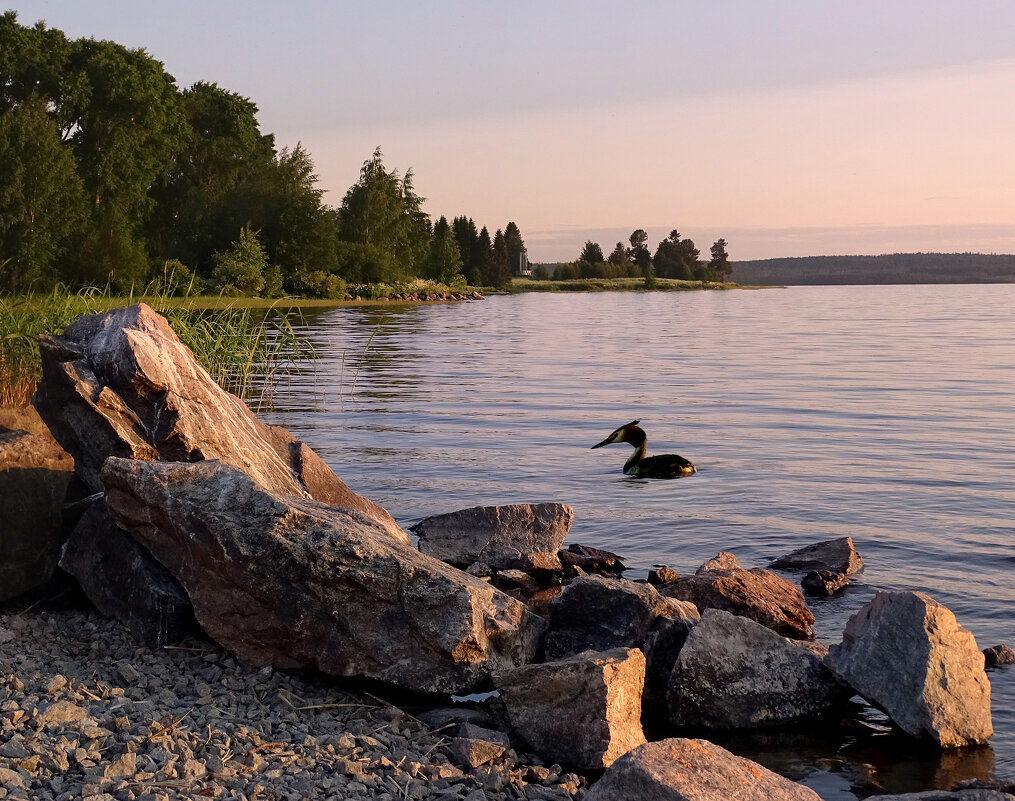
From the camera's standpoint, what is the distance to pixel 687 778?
4.86 metres

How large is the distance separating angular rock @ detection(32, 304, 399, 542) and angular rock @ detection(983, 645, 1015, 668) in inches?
179

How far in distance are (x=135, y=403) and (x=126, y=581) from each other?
5.84 feet

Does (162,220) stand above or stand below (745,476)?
above

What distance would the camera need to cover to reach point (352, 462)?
1692 cm

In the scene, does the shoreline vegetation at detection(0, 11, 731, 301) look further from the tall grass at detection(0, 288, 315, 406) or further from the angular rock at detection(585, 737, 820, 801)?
the angular rock at detection(585, 737, 820, 801)

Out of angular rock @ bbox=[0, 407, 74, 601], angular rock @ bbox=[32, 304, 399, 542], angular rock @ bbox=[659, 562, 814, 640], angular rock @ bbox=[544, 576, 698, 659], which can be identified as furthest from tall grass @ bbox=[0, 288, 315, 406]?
angular rock @ bbox=[659, 562, 814, 640]

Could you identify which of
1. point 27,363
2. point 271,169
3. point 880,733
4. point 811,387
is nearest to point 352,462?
point 27,363

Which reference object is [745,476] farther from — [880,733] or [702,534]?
[880,733]

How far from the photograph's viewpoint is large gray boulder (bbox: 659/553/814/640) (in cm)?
834

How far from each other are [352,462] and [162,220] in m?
87.5

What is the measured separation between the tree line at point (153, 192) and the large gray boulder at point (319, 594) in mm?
40021

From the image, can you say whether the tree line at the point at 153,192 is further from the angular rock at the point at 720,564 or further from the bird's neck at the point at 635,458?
the angular rock at the point at 720,564

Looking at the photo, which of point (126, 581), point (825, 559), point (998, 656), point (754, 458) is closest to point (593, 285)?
point (754, 458)

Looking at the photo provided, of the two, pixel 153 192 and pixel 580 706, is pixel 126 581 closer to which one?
pixel 580 706
